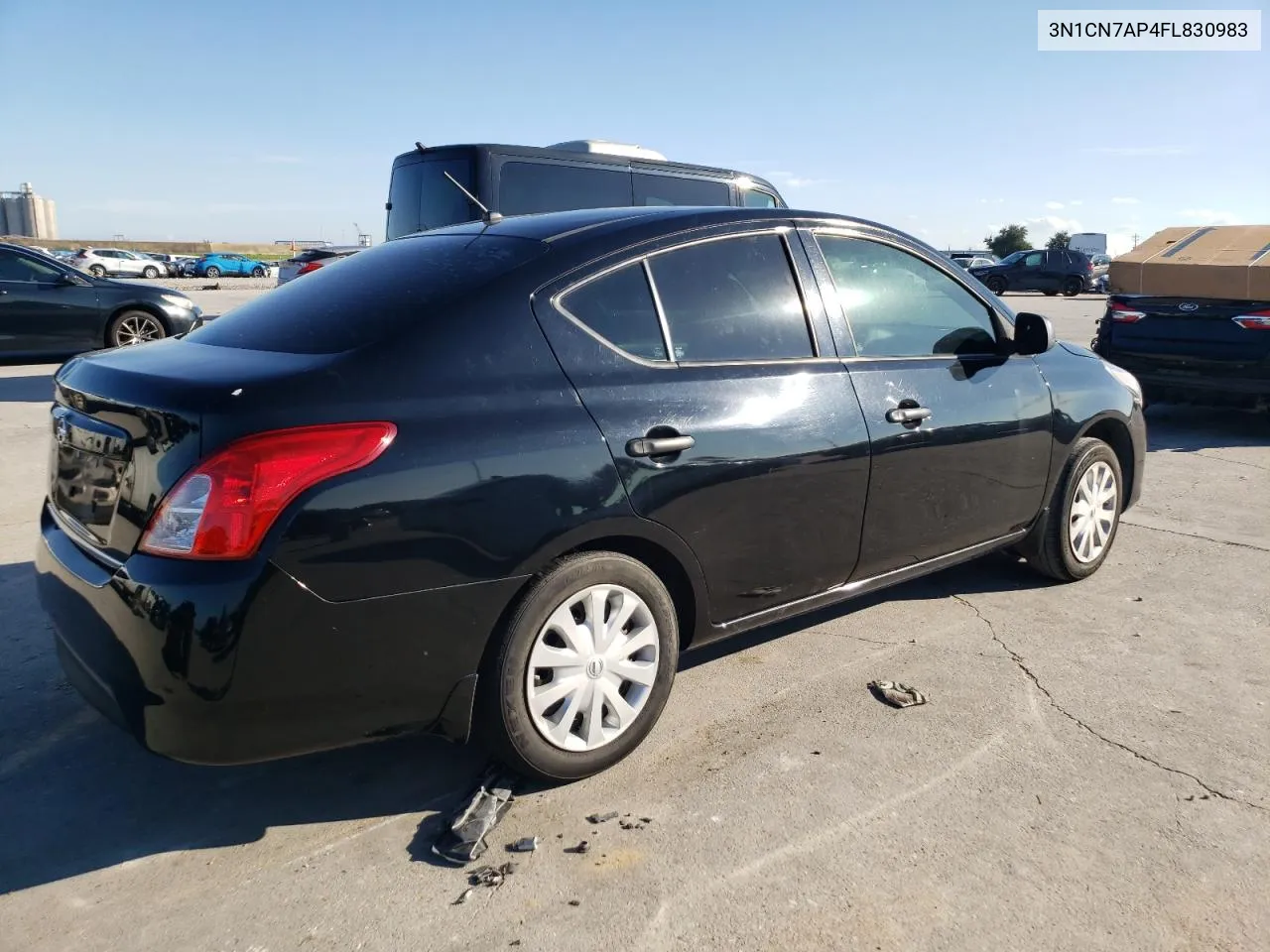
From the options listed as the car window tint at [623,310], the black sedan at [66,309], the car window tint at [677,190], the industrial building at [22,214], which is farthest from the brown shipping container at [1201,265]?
the industrial building at [22,214]

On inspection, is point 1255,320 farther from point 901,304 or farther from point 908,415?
point 908,415

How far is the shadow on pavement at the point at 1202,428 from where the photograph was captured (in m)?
8.52

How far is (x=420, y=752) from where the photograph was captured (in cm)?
325

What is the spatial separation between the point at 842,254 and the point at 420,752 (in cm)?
234

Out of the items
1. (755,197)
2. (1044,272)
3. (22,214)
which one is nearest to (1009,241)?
(1044,272)

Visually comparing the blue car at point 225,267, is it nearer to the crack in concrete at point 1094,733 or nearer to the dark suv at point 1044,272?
the dark suv at point 1044,272

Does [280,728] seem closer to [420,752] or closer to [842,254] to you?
[420,752]

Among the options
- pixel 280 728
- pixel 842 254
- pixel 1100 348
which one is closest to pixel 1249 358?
pixel 1100 348

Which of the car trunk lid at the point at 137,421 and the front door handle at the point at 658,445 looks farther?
the front door handle at the point at 658,445

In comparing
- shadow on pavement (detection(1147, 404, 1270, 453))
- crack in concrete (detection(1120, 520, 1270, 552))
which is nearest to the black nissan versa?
crack in concrete (detection(1120, 520, 1270, 552))

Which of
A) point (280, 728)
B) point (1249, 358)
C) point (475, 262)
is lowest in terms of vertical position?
point (280, 728)

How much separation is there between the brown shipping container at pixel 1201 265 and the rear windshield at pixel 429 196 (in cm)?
582

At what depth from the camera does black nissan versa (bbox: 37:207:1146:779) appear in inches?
96.0

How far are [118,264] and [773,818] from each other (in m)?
52.4
